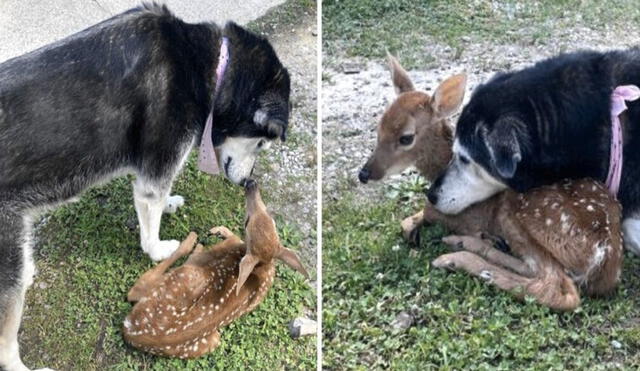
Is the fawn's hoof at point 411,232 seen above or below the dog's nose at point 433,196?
below

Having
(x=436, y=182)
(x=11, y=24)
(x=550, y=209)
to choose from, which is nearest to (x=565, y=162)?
(x=550, y=209)

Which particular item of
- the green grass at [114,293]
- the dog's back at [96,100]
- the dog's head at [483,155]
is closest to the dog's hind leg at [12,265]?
the dog's back at [96,100]

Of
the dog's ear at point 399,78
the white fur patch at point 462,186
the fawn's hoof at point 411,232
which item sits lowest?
the fawn's hoof at point 411,232

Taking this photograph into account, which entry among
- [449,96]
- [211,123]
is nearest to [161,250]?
[211,123]

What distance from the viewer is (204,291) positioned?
157 inches

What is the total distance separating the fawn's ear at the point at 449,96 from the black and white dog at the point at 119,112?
83 cm

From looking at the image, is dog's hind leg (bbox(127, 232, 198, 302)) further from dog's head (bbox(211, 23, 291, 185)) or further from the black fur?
the black fur

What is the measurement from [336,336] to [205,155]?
120 centimetres

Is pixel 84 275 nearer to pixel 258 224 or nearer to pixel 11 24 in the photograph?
pixel 258 224

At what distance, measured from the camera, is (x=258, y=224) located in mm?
4125

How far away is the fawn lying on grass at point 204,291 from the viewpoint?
3.90 metres

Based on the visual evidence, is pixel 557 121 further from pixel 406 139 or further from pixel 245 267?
pixel 245 267

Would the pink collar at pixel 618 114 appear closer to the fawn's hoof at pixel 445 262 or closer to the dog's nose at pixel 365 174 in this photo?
the fawn's hoof at pixel 445 262

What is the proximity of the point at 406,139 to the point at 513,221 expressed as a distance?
741mm
